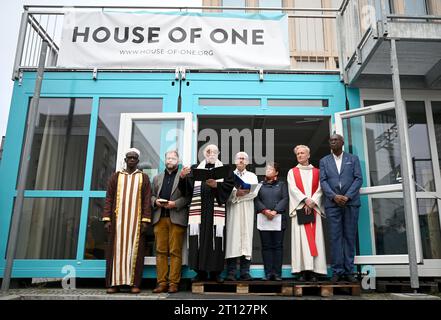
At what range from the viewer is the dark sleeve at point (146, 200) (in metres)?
4.41

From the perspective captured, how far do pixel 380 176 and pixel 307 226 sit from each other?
1.37 metres

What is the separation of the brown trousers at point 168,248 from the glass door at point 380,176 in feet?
7.18

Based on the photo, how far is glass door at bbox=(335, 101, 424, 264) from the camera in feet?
15.8

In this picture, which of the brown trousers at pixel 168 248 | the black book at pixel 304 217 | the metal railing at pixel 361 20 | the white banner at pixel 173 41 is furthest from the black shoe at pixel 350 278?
the white banner at pixel 173 41

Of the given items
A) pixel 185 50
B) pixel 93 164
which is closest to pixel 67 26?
pixel 185 50

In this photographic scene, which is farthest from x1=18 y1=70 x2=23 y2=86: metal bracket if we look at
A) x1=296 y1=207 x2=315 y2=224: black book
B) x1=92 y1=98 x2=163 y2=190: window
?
x1=296 y1=207 x2=315 y2=224: black book

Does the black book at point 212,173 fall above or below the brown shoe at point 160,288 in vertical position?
above

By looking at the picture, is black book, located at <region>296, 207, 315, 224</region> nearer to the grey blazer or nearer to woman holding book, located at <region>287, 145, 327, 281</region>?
woman holding book, located at <region>287, 145, 327, 281</region>

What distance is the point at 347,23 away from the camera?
5633 millimetres

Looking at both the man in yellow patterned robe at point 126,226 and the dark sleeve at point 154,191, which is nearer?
the man in yellow patterned robe at point 126,226

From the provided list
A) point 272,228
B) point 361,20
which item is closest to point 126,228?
→ point 272,228

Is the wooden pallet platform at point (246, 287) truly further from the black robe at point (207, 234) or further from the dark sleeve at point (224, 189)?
the dark sleeve at point (224, 189)

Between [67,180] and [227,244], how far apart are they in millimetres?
2448

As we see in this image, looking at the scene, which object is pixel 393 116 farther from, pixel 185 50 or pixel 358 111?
pixel 185 50
